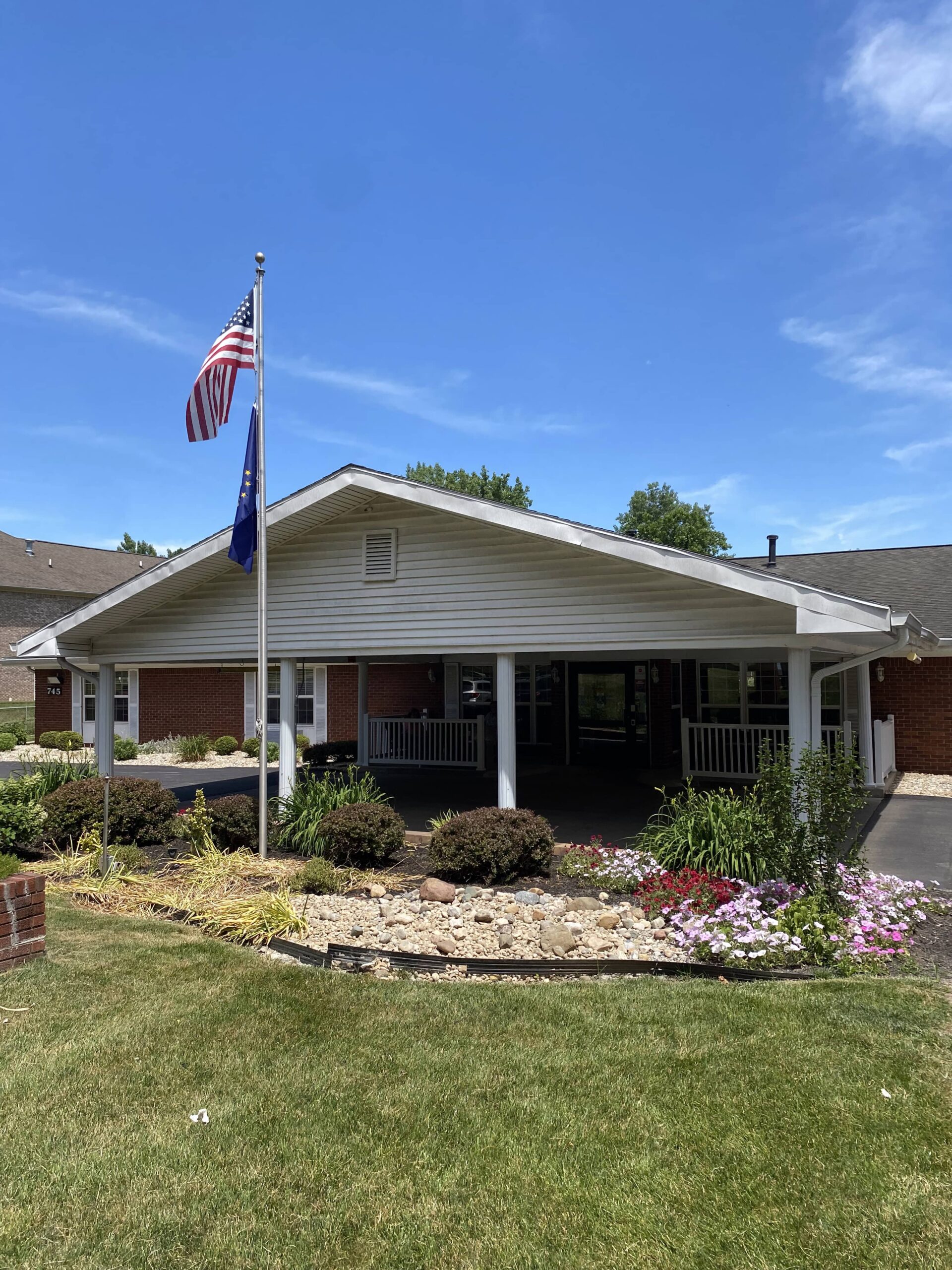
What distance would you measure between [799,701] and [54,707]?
2533 centimetres

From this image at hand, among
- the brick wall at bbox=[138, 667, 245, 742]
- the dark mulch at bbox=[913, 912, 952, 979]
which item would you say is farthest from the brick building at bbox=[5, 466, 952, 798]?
the brick wall at bbox=[138, 667, 245, 742]

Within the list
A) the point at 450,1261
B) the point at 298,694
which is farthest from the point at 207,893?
the point at 298,694

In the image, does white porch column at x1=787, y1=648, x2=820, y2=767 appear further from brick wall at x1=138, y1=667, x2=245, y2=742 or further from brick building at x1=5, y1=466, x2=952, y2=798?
brick wall at x1=138, y1=667, x2=245, y2=742

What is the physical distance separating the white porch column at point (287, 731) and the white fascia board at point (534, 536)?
1.87 metres

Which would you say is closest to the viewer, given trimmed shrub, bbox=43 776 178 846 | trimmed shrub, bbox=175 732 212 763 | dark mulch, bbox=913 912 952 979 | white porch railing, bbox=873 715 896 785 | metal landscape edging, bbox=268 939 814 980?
metal landscape edging, bbox=268 939 814 980

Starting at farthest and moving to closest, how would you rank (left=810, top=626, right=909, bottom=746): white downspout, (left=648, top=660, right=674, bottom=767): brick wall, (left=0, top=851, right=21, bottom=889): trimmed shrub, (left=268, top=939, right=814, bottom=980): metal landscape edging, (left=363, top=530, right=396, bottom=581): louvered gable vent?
(left=648, top=660, right=674, bottom=767): brick wall → (left=363, top=530, right=396, bottom=581): louvered gable vent → (left=810, top=626, right=909, bottom=746): white downspout → (left=0, top=851, right=21, bottom=889): trimmed shrub → (left=268, top=939, right=814, bottom=980): metal landscape edging

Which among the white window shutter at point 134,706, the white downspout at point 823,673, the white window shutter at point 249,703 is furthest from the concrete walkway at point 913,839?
the white window shutter at point 134,706

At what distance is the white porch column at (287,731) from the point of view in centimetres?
1072

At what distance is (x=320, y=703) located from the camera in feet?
77.3

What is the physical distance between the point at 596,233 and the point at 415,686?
12.0 metres

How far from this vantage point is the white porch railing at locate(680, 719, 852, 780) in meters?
14.5

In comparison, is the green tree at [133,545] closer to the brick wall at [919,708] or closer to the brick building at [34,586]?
the brick building at [34,586]

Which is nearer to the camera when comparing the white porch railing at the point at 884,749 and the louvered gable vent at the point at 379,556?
the louvered gable vent at the point at 379,556

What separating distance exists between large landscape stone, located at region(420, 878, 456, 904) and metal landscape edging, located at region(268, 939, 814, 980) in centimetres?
143
